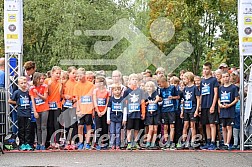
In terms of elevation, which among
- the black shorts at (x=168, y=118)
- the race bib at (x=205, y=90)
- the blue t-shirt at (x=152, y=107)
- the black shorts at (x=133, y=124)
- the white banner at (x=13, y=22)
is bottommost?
the black shorts at (x=133, y=124)

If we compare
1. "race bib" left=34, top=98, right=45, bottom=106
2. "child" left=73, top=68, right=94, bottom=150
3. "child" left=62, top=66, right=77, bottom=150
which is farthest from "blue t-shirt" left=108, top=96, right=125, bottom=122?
"race bib" left=34, top=98, right=45, bottom=106

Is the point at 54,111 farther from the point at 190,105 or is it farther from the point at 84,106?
the point at 190,105

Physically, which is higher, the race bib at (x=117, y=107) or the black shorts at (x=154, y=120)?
the race bib at (x=117, y=107)

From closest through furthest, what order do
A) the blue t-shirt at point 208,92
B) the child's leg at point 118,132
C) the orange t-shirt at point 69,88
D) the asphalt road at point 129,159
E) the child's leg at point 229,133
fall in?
1. the asphalt road at point 129,159
2. the child's leg at point 229,133
3. the blue t-shirt at point 208,92
4. the child's leg at point 118,132
5. the orange t-shirt at point 69,88

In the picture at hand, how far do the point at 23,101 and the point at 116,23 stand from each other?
21.7m

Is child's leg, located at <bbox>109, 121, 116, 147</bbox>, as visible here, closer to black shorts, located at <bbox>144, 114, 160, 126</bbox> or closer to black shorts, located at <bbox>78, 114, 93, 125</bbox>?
black shorts, located at <bbox>78, 114, 93, 125</bbox>

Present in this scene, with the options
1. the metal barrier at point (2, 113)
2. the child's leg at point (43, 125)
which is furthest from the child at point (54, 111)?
the metal barrier at point (2, 113)

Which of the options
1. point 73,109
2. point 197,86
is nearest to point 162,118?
point 197,86

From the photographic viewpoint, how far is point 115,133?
13469 millimetres

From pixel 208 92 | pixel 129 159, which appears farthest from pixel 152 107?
pixel 129 159

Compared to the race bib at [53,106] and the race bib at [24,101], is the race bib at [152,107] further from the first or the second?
the race bib at [24,101]

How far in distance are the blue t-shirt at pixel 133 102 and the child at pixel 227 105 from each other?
1.83m

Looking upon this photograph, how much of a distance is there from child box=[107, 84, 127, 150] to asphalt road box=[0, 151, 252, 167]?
2.29ft

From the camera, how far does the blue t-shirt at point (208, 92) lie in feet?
43.6
